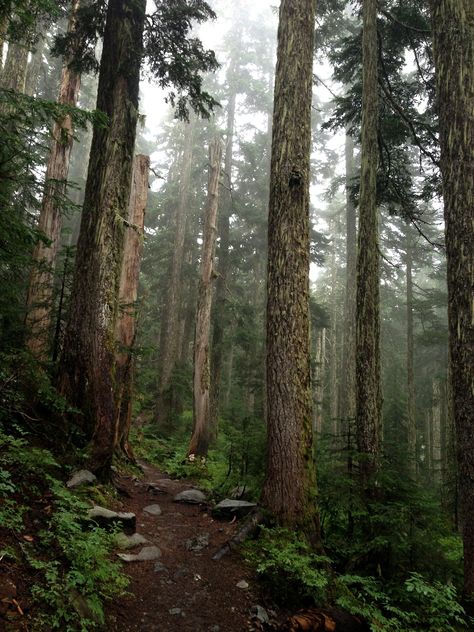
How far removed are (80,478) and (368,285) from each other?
5.88m

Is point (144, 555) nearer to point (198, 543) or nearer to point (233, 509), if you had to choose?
point (198, 543)

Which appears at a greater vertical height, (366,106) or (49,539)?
(366,106)

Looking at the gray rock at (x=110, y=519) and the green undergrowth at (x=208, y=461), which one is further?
the green undergrowth at (x=208, y=461)

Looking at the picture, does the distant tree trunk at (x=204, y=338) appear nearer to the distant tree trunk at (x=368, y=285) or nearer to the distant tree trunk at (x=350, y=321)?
the distant tree trunk at (x=350, y=321)

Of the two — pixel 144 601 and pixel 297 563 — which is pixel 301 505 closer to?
pixel 297 563

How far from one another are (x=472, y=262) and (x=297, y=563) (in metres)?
3.67

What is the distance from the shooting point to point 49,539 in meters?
3.20

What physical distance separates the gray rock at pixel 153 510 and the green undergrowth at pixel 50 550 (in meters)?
1.94

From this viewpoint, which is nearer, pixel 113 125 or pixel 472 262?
pixel 472 262

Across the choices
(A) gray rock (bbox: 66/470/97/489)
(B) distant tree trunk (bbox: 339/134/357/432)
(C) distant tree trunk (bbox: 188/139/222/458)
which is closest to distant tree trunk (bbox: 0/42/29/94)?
(C) distant tree trunk (bbox: 188/139/222/458)

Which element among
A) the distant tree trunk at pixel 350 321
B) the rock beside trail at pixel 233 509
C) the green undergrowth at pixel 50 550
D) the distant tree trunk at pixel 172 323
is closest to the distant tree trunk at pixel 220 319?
the distant tree trunk at pixel 172 323

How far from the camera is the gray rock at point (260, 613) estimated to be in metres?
3.37

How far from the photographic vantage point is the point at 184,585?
376 centimetres

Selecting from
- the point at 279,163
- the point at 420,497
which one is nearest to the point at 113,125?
the point at 279,163
